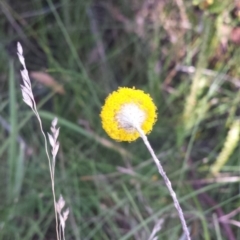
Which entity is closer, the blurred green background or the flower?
the flower

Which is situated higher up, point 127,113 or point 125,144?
point 125,144

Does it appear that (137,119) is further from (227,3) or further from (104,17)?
(104,17)

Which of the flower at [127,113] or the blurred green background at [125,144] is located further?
the blurred green background at [125,144]

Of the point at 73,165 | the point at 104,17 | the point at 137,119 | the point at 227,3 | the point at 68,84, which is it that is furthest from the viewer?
the point at 104,17

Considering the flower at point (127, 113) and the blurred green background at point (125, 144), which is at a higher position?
the blurred green background at point (125, 144)

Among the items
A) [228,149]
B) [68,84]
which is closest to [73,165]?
[68,84]
